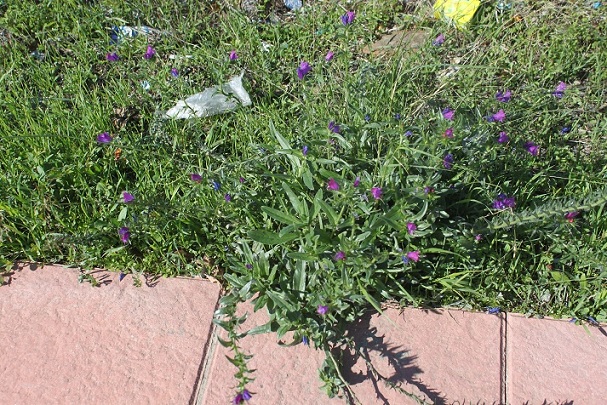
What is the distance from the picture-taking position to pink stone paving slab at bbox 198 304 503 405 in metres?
2.27

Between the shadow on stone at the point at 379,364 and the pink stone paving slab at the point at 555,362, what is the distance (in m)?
0.32

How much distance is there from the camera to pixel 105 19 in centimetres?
367

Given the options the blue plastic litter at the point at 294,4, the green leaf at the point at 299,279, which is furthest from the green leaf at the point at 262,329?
the blue plastic litter at the point at 294,4

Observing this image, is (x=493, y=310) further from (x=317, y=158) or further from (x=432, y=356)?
(x=317, y=158)

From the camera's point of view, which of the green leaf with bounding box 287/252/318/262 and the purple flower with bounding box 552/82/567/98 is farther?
the purple flower with bounding box 552/82/567/98

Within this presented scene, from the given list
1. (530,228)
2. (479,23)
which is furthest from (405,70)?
(530,228)

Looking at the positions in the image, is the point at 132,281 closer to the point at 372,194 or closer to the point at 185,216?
the point at 185,216

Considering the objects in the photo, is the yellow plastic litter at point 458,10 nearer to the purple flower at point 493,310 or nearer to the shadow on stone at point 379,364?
the purple flower at point 493,310

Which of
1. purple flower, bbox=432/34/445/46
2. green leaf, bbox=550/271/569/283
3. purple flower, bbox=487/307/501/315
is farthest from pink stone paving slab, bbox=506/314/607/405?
purple flower, bbox=432/34/445/46

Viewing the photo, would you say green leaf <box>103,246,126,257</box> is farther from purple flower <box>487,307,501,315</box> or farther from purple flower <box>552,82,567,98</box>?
purple flower <box>552,82,567,98</box>

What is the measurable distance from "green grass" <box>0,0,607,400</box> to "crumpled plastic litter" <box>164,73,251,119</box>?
7cm

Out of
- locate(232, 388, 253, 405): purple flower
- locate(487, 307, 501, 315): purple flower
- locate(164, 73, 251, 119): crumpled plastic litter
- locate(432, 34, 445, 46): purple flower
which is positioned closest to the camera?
locate(232, 388, 253, 405): purple flower

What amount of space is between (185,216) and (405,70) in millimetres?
1250

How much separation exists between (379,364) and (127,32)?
7.87ft
